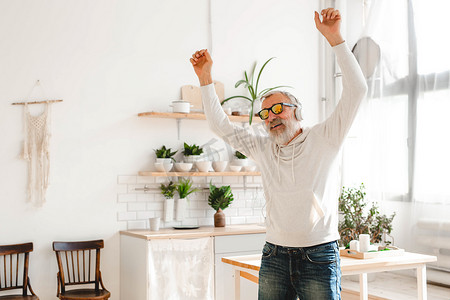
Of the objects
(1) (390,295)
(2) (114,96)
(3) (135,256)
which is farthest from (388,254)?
(2) (114,96)

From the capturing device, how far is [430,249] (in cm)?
495

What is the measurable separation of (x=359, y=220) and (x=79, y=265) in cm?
263

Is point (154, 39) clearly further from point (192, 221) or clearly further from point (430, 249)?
point (430, 249)

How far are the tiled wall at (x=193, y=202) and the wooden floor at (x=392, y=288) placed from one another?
3.67ft

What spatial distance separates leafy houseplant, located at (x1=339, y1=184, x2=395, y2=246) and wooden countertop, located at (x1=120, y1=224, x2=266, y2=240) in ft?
2.84

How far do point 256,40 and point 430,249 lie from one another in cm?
272

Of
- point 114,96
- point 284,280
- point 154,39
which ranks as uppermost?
point 154,39

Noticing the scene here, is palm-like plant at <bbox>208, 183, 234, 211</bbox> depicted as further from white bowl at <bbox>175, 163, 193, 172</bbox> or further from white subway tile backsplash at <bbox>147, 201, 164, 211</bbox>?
white subway tile backsplash at <bbox>147, 201, 164, 211</bbox>

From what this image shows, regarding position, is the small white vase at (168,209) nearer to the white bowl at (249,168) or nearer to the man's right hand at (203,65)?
the white bowl at (249,168)

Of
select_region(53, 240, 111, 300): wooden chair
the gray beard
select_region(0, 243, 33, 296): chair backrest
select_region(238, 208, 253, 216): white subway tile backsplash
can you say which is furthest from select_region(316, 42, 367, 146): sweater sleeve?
select_region(238, 208, 253, 216): white subway tile backsplash

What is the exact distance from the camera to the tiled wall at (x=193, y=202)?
4875 mm

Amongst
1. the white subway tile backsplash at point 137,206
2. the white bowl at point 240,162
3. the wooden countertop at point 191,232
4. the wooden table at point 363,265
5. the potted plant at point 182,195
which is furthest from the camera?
the white bowl at point 240,162

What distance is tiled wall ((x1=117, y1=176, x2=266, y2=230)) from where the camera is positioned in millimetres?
4875

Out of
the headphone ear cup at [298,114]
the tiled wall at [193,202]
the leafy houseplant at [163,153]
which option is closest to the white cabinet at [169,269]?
the tiled wall at [193,202]
